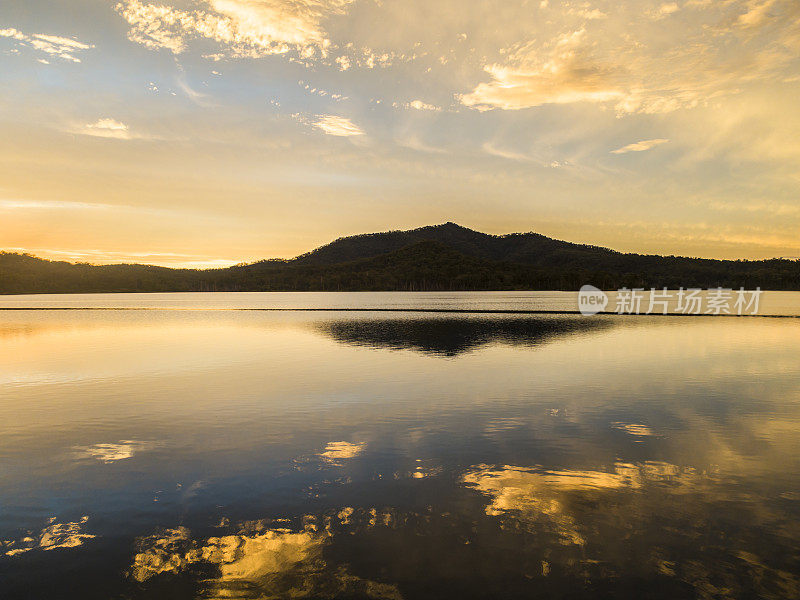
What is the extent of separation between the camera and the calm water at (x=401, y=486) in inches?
383

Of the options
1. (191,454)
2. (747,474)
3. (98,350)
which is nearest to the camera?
(747,474)

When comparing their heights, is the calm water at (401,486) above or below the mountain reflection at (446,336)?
above

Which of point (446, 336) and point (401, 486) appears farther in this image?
point (446, 336)

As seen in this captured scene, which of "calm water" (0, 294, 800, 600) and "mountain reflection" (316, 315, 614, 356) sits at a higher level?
"calm water" (0, 294, 800, 600)

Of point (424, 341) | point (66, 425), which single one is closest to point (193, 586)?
point (66, 425)

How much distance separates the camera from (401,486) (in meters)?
14.1

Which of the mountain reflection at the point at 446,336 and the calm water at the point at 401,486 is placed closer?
the calm water at the point at 401,486

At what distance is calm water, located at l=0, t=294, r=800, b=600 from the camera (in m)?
9.73

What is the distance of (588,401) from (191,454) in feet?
59.6

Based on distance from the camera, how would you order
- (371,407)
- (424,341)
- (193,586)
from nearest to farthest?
(193,586), (371,407), (424,341)

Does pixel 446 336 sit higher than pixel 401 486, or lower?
lower

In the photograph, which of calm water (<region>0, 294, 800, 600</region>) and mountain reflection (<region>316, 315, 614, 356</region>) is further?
mountain reflection (<region>316, 315, 614, 356</region>)

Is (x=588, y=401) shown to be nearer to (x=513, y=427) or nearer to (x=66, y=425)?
(x=513, y=427)

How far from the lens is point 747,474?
1494 centimetres
